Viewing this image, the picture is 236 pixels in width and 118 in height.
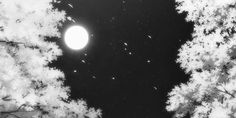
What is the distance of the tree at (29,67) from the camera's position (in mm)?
9734

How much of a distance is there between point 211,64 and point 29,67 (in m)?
5.52

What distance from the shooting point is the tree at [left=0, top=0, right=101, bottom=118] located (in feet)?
31.9

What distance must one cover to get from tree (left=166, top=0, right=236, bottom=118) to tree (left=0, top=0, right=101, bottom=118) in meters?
4.05

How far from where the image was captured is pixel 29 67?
34.8 ft

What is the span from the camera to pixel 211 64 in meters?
9.09

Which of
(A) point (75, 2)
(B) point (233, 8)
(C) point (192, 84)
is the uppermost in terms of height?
(A) point (75, 2)

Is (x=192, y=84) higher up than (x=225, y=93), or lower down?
higher up

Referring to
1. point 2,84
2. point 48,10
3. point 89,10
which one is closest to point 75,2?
point 89,10

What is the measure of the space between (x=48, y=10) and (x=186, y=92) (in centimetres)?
507

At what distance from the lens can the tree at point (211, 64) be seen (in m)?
8.48

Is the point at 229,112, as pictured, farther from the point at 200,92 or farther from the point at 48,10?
the point at 48,10

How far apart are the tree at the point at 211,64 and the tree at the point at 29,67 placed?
4.05 metres

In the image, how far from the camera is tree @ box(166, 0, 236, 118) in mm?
8477

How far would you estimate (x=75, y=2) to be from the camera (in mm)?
12930
